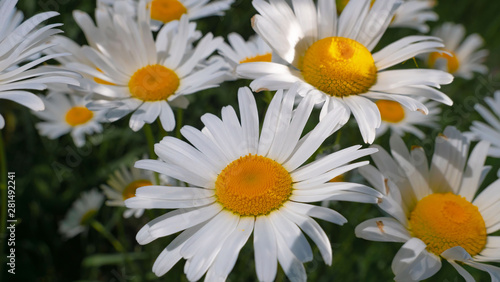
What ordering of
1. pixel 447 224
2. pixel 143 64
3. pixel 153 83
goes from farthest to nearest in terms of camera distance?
1. pixel 143 64
2. pixel 153 83
3. pixel 447 224

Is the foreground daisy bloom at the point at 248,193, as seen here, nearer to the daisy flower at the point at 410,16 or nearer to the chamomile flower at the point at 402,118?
the chamomile flower at the point at 402,118

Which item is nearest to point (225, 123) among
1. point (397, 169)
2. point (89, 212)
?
point (397, 169)

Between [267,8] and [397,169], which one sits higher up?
[267,8]

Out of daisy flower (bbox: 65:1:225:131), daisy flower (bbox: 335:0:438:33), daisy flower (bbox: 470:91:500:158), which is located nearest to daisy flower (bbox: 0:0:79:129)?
daisy flower (bbox: 65:1:225:131)

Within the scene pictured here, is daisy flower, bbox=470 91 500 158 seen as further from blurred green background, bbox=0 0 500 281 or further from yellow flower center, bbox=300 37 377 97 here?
yellow flower center, bbox=300 37 377 97

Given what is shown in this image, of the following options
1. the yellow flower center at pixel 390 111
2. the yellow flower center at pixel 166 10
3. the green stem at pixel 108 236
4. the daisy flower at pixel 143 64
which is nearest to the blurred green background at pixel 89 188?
the green stem at pixel 108 236

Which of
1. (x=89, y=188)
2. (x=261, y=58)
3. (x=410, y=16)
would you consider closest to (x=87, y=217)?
(x=89, y=188)

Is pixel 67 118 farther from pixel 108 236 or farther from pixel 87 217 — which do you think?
pixel 108 236

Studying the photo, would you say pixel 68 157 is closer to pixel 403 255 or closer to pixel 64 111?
pixel 64 111
